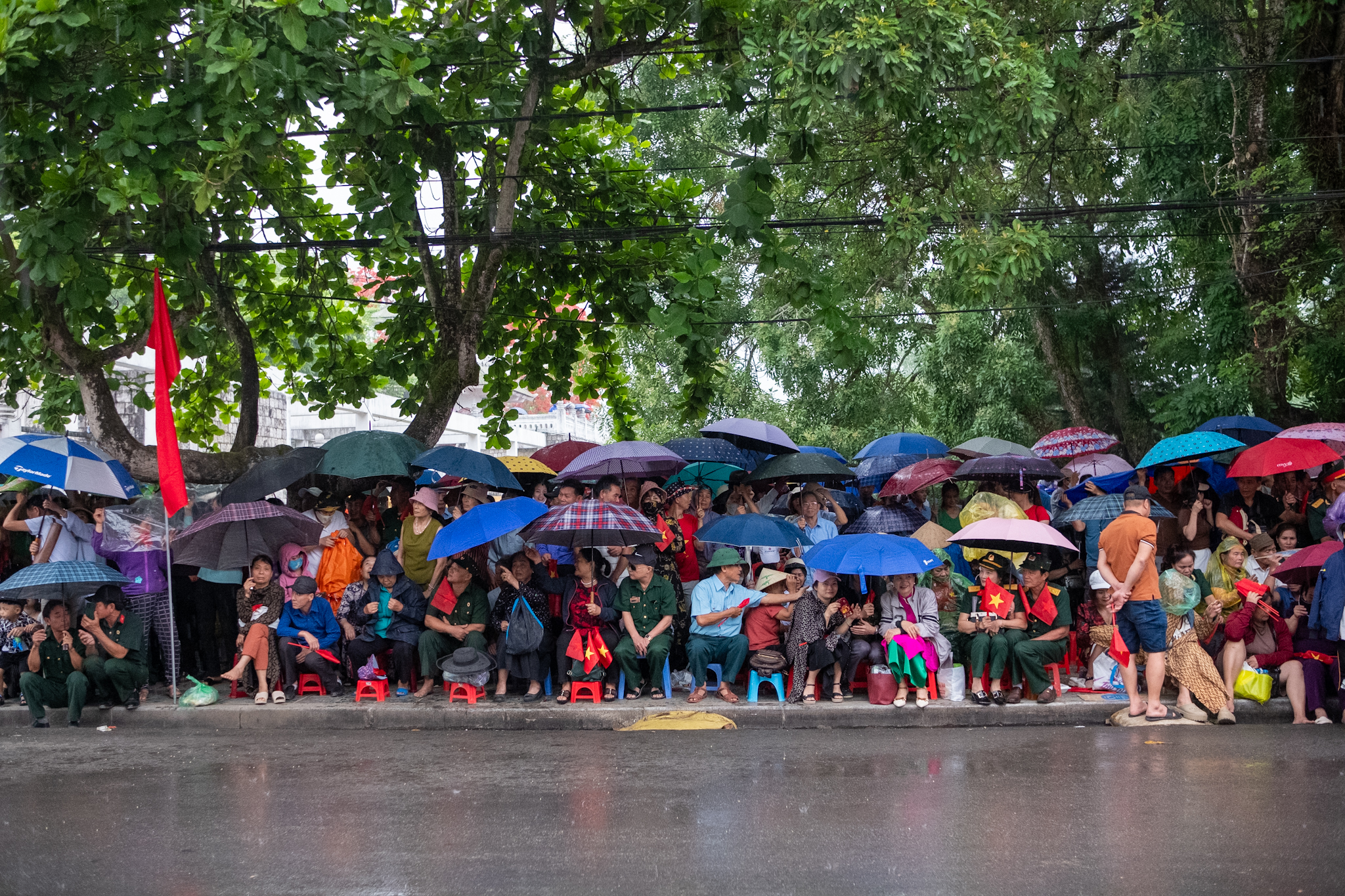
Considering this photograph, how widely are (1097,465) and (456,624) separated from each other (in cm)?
709

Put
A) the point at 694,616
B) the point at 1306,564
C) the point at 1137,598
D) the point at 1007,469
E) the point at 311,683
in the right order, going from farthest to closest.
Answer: the point at 1007,469, the point at 311,683, the point at 694,616, the point at 1137,598, the point at 1306,564

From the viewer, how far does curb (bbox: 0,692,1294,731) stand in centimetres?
970

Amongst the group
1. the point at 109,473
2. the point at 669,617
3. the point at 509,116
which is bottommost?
the point at 669,617

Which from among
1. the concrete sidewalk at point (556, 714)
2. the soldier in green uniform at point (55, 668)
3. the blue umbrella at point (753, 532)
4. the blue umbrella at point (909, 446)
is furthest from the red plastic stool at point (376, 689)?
the blue umbrella at point (909, 446)

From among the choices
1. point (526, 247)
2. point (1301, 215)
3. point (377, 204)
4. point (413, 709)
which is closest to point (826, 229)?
point (526, 247)

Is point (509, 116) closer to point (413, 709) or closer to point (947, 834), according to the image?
point (413, 709)

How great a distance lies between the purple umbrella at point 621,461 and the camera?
12.1 m

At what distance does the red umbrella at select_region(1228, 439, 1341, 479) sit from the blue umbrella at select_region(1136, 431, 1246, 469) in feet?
0.82

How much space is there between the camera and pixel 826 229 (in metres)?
16.3

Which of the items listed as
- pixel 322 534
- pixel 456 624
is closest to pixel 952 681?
pixel 456 624

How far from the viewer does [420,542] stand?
1113 cm

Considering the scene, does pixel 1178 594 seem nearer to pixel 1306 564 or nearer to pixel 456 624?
pixel 1306 564

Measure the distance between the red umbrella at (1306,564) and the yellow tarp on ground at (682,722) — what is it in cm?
479

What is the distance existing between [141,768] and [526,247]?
8.52m
